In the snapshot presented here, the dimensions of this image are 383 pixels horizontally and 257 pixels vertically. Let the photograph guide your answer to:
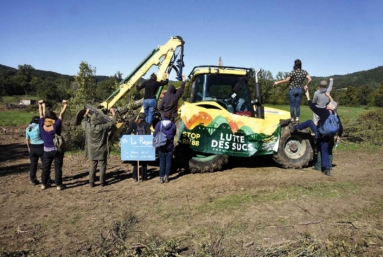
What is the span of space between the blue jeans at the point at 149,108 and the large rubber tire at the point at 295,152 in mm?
3647

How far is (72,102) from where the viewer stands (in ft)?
44.8

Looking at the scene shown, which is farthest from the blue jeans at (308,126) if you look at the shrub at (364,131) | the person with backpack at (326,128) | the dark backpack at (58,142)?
the shrub at (364,131)

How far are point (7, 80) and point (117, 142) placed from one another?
75369 mm

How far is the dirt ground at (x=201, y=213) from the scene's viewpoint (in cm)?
434

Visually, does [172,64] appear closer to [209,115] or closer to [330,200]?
[209,115]

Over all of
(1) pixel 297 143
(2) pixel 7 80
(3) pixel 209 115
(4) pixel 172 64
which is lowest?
(1) pixel 297 143

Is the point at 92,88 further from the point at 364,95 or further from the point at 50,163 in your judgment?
the point at 364,95

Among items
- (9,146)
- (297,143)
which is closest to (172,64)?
(297,143)

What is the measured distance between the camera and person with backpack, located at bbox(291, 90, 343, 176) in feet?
25.7

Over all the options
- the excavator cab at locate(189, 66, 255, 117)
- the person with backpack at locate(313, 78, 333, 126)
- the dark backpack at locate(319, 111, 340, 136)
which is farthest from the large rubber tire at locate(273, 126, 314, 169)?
the excavator cab at locate(189, 66, 255, 117)

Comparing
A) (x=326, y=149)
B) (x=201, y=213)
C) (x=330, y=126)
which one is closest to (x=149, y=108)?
(x=201, y=213)

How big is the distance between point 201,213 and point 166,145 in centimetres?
233

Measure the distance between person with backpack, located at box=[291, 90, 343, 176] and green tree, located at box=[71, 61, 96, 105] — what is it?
9.50m

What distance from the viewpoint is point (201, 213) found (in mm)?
5555
